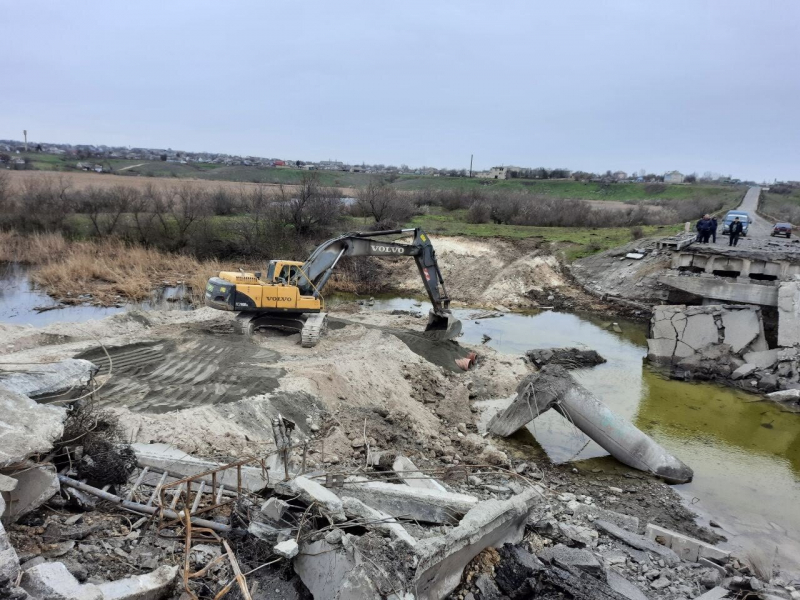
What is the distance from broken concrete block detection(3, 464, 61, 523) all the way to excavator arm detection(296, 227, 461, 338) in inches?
377

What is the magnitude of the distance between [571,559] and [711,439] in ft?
26.9

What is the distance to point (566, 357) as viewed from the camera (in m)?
16.3

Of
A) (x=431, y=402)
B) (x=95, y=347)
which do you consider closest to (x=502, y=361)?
(x=431, y=402)

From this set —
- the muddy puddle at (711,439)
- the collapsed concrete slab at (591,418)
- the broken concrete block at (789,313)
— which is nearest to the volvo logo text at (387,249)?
the muddy puddle at (711,439)

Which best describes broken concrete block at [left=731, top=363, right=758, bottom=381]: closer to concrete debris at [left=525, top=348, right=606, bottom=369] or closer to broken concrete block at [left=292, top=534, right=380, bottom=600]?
concrete debris at [left=525, top=348, right=606, bottom=369]

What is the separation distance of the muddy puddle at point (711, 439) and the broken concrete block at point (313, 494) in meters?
6.66

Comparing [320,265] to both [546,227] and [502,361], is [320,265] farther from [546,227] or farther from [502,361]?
[546,227]

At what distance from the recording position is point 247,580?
461cm

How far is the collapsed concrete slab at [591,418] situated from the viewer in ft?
34.0

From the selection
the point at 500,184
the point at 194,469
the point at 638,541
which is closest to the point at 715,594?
the point at 638,541

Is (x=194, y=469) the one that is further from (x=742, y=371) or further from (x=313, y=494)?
(x=742, y=371)

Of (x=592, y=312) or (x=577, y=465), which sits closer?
(x=577, y=465)

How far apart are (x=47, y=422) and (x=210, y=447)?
3473mm

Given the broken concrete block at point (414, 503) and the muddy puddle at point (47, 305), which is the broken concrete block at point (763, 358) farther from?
the muddy puddle at point (47, 305)
